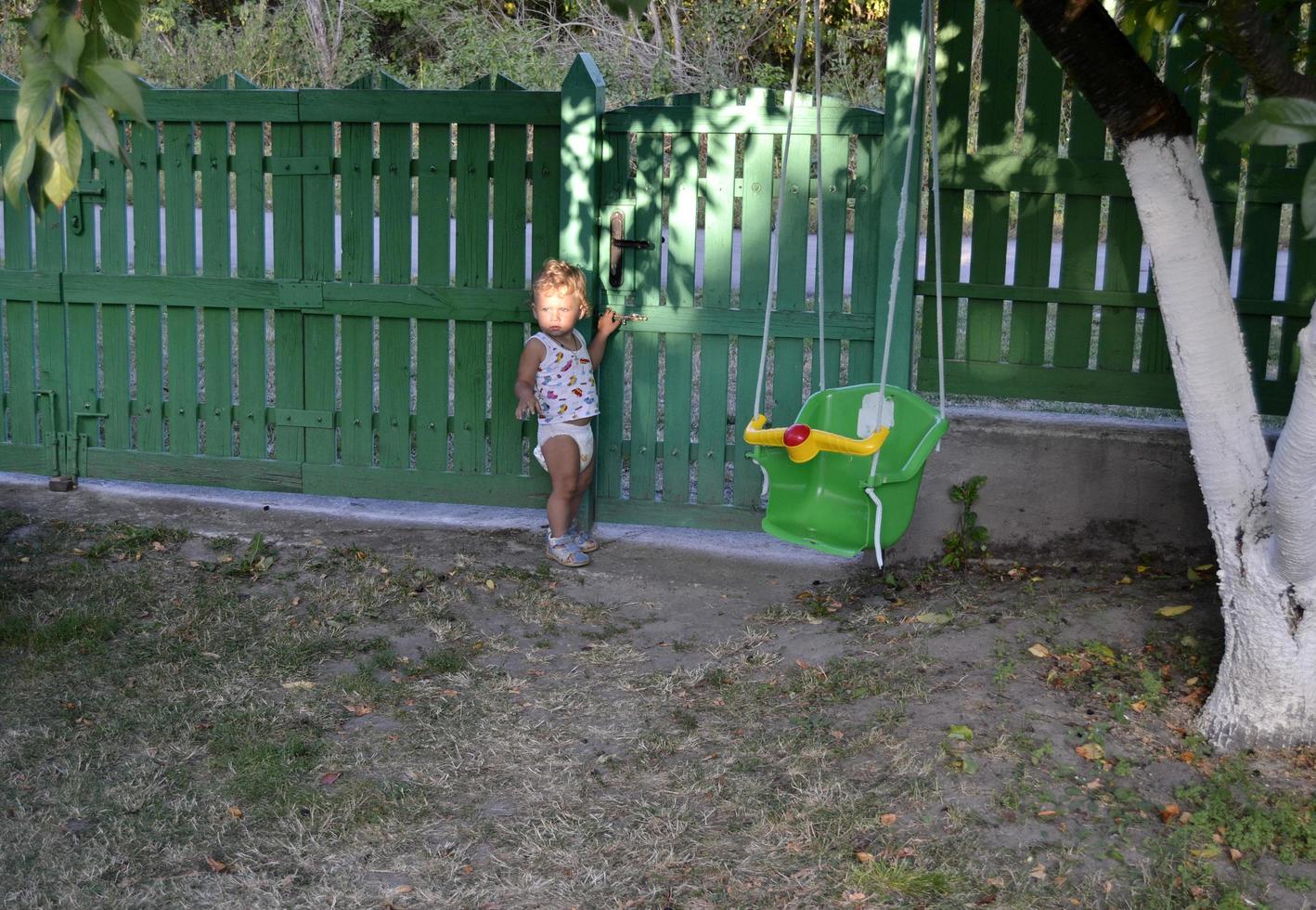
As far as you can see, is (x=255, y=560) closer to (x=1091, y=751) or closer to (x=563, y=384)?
(x=563, y=384)

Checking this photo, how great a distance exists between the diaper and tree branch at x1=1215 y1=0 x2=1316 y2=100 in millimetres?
3021

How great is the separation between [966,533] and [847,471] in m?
1.22

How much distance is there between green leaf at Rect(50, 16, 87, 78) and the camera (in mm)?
2326

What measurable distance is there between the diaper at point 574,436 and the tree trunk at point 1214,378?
2.64 metres

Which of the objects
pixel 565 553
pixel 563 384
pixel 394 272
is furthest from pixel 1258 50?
pixel 394 272

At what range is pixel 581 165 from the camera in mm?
5898

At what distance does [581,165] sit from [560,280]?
0.54 metres

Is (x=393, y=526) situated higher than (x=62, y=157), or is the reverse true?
(x=62, y=157)

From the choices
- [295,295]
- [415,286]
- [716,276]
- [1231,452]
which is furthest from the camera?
[295,295]

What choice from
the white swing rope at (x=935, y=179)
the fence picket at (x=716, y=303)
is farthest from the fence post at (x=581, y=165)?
the white swing rope at (x=935, y=179)

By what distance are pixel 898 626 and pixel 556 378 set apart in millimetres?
1799

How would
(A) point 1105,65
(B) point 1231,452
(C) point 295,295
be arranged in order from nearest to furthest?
(A) point 1105,65, (B) point 1231,452, (C) point 295,295

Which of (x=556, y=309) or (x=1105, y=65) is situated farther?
(x=556, y=309)

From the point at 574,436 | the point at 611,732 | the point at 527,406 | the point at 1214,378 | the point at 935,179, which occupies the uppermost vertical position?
the point at 935,179
